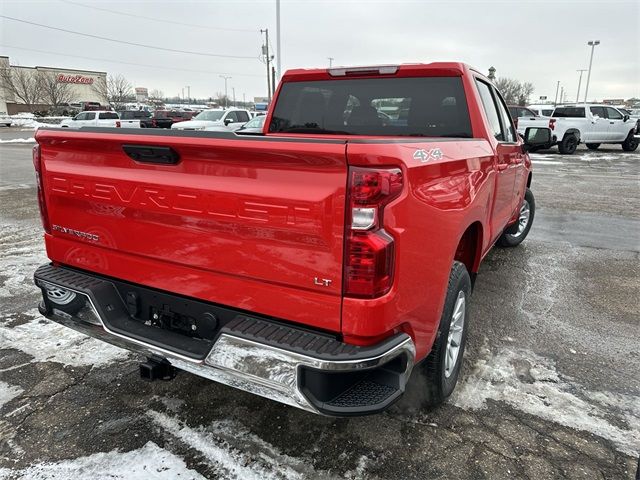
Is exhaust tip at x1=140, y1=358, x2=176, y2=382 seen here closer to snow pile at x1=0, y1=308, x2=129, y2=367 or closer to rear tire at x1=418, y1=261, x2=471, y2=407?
snow pile at x1=0, y1=308, x2=129, y2=367

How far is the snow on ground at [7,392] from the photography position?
2.87m

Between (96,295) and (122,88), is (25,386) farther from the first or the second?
(122,88)

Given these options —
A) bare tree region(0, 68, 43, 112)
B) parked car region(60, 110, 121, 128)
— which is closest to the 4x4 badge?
parked car region(60, 110, 121, 128)

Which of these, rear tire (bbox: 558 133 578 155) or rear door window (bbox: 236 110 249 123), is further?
rear door window (bbox: 236 110 249 123)

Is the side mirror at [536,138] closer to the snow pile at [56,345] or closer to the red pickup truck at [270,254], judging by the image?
the red pickup truck at [270,254]

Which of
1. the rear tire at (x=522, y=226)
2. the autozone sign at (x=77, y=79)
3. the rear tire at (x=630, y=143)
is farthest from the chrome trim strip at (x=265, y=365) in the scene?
the autozone sign at (x=77, y=79)

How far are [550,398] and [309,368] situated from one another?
188 centimetres

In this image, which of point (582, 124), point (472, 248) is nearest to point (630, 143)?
point (582, 124)

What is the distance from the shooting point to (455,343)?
2949 mm

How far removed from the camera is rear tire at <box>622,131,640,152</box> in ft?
70.6

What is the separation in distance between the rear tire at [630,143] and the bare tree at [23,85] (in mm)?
61804

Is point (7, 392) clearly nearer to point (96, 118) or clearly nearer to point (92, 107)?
point (96, 118)

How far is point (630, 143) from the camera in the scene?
21828 millimetres

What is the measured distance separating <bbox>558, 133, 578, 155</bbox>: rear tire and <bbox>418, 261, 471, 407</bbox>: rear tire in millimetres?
19895
